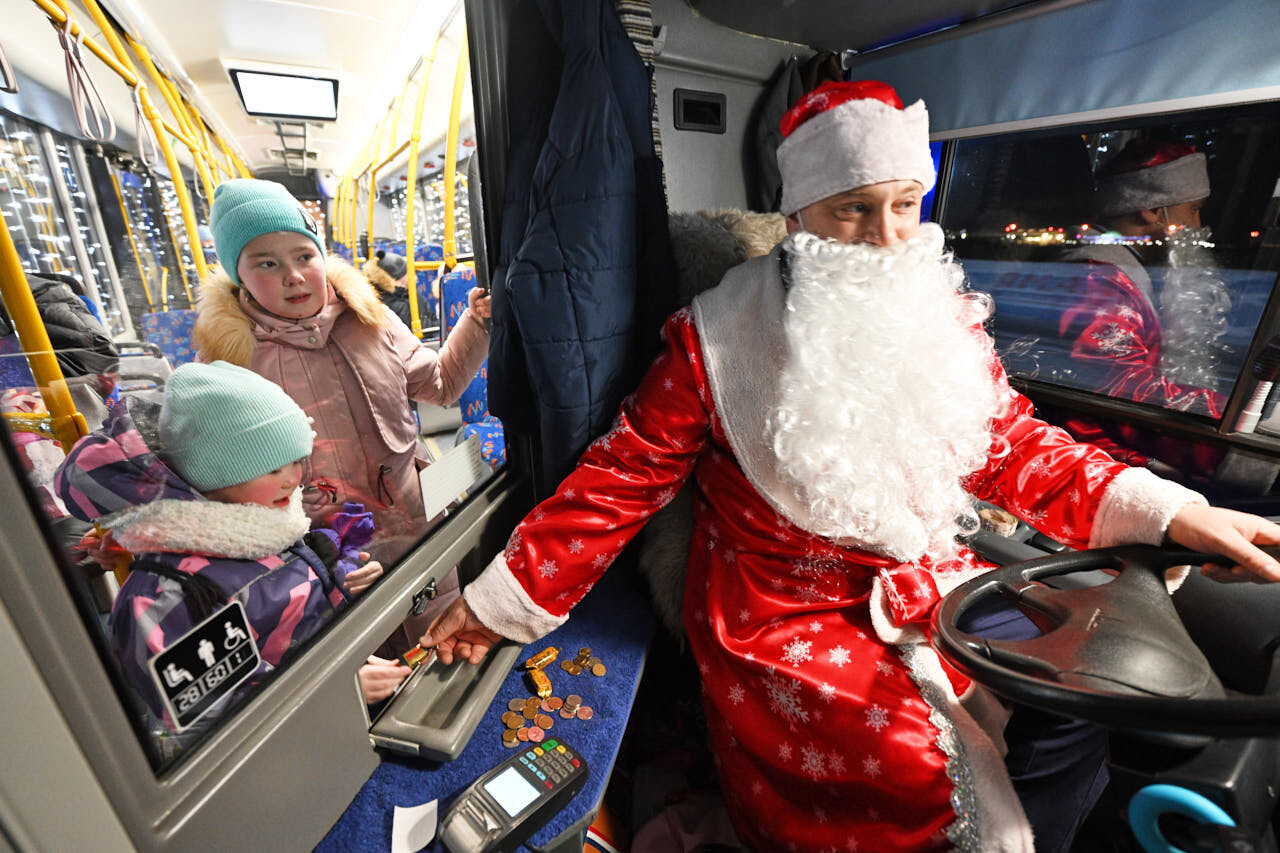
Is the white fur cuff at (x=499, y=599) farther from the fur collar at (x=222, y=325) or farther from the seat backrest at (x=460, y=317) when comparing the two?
the fur collar at (x=222, y=325)

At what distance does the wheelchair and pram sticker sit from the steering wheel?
94 cm

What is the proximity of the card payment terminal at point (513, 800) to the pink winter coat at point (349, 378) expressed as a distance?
1.34 ft

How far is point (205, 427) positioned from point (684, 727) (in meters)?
1.33

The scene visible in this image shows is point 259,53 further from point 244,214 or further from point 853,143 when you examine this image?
point 853,143

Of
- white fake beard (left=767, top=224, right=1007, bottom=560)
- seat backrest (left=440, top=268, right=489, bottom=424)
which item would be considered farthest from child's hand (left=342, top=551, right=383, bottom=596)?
white fake beard (left=767, top=224, right=1007, bottom=560)

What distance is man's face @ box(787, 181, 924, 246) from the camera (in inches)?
43.3

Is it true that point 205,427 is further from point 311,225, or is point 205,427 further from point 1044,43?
point 1044,43

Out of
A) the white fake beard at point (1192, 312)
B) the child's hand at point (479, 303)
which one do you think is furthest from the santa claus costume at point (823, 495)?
the white fake beard at point (1192, 312)

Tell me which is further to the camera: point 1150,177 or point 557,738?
point 1150,177

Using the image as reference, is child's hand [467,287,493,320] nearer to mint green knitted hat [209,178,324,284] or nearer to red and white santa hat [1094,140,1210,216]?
mint green knitted hat [209,178,324,284]

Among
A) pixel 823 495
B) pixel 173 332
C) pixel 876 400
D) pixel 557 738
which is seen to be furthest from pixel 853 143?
pixel 557 738

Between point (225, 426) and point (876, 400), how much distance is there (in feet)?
3.37

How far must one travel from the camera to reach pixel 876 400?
1063mm

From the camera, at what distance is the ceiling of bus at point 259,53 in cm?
49
